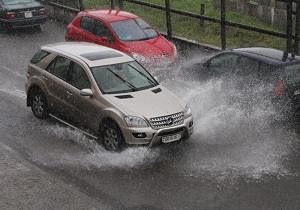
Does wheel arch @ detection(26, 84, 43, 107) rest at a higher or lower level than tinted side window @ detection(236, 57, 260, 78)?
lower

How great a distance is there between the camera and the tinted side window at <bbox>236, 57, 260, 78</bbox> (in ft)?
40.2

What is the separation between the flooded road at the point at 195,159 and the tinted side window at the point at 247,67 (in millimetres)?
412

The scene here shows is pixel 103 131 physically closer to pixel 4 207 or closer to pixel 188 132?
pixel 188 132

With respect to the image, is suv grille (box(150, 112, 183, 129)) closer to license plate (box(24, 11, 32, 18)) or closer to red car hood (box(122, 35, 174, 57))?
red car hood (box(122, 35, 174, 57))

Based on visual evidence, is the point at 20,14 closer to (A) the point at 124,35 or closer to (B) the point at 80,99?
(A) the point at 124,35

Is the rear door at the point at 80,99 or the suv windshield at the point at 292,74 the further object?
the suv windshield at the point at 292,74

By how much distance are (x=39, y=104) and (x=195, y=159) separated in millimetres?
3953

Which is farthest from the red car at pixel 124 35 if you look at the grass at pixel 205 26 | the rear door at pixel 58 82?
the rear door at pixel 58 82

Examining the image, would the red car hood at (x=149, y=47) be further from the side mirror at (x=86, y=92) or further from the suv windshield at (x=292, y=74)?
the side mirror at (x=86, y=92)

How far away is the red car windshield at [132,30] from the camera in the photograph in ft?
53.4

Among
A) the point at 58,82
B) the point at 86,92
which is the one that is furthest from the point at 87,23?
the point at 86,92

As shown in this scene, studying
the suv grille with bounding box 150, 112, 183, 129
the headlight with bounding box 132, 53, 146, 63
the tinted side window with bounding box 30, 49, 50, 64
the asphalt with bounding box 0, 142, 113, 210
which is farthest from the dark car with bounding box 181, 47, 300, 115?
the asphalt with bounding box 0, 142, 113, 210

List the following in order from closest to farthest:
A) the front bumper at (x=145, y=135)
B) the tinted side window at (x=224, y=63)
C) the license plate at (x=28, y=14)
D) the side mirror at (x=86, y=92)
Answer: the front bumper at (x=145, y=135), the side mirror at (x=86, y=92), the tinted side window at (x=224, y=63), the license plate at (x=28, y=14)

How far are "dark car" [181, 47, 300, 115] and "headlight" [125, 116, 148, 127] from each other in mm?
3210
